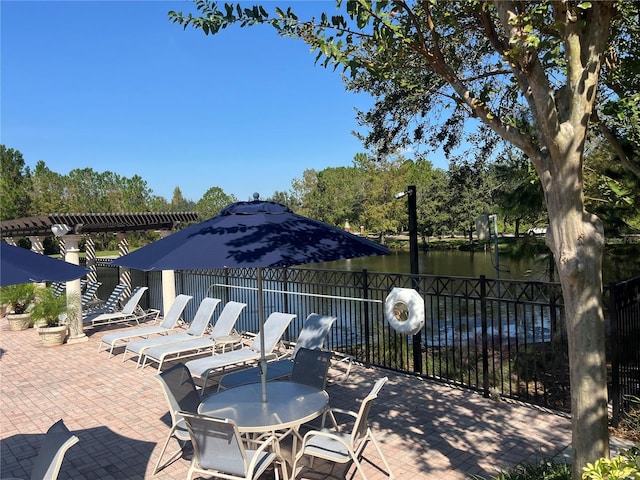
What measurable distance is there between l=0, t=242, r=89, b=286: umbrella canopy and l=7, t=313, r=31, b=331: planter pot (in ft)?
28.4

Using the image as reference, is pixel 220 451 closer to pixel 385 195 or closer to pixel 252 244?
pixel 252 244

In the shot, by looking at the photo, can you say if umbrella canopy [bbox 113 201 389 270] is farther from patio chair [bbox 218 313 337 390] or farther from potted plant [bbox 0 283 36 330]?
potted plant [bbox 0 283 36 330]

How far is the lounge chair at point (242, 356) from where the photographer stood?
619cm

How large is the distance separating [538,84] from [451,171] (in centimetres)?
908

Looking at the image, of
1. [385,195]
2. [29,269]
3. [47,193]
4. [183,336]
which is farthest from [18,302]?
[47,193]

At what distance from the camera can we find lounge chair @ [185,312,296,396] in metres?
6.19

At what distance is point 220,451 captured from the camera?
3.39 meters

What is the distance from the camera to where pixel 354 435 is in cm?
369

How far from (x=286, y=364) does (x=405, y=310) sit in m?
1.72

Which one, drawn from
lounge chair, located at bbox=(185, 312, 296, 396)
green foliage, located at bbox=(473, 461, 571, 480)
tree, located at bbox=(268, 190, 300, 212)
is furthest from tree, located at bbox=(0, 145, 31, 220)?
green foliage, located at bbox=(473, 461, 571, 480)

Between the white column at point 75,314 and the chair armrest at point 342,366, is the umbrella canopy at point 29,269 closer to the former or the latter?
the chair armrest at point 342,366

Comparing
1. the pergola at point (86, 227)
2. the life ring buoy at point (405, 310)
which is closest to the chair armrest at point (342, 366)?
the life ring buoy at point (405, 310)

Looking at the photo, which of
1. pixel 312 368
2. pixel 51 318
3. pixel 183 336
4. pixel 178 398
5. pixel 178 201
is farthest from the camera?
pixel 178 201

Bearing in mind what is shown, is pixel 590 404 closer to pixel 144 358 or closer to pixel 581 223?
pixel 581 223
